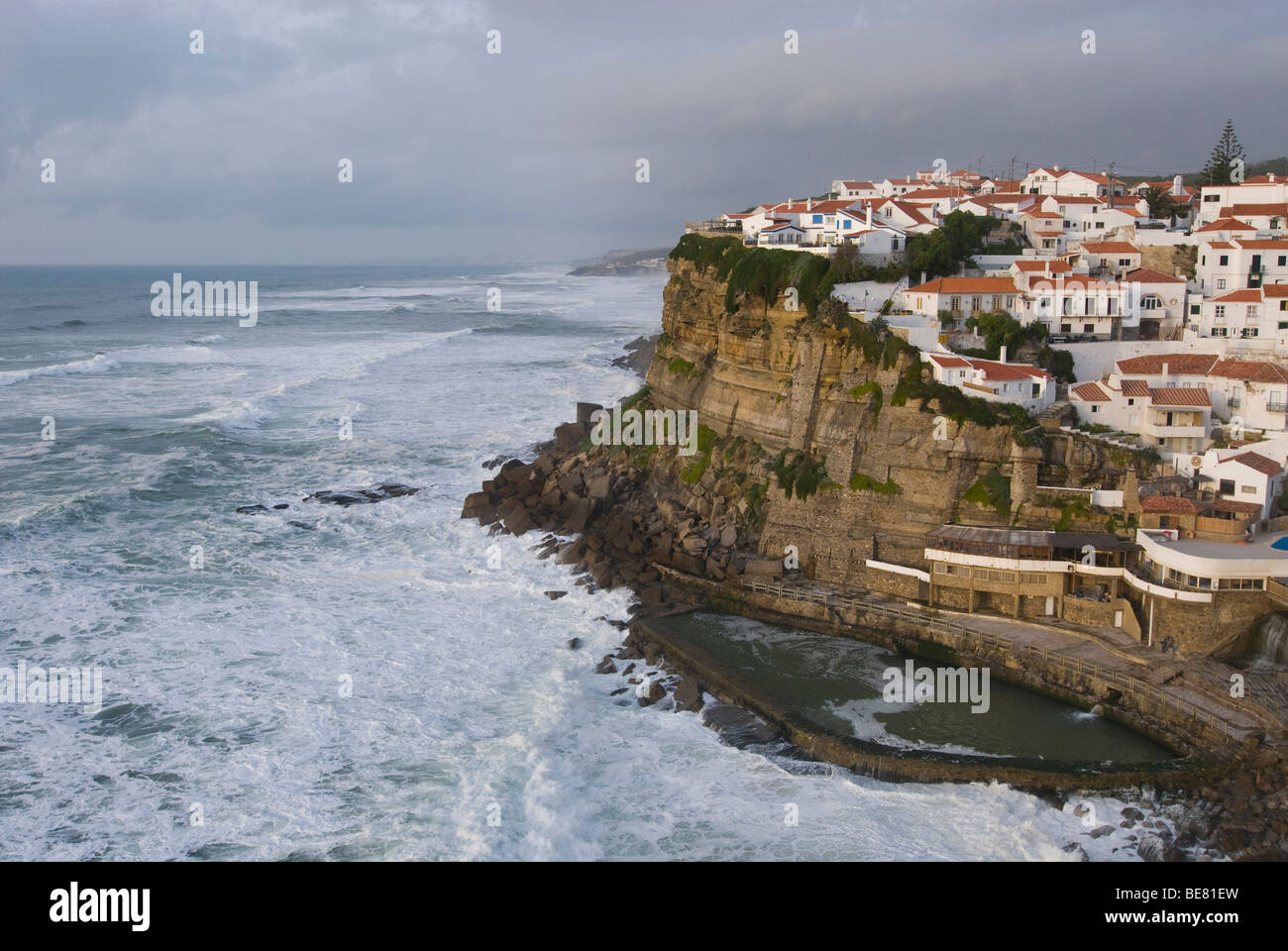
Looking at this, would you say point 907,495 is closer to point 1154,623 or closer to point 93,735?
point 1154,623

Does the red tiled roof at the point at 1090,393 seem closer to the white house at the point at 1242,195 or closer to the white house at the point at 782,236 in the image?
the white house at the point at 782,236

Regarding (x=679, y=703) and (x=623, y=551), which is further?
(x=623, y=551)

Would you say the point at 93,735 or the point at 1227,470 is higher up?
the point at 1227,470

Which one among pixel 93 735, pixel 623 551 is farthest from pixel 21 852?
pixel 623 551

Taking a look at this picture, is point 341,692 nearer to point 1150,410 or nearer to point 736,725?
point 736,725

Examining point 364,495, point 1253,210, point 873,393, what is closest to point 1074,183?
point 1253,210

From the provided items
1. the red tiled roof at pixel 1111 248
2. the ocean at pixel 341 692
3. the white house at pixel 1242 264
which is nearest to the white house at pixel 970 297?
the red tiled roof at pixel 1111 248
